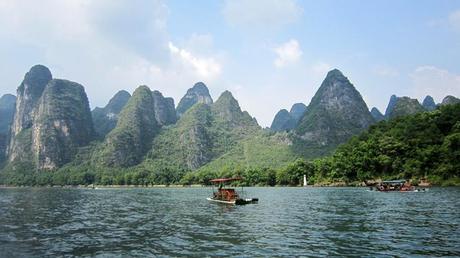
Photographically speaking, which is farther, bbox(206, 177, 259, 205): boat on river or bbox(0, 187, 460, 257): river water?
bbox(206, 177, 259, 205): boat on river

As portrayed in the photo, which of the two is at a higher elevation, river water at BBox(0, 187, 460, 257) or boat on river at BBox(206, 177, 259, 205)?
boat on river at BBox(206, 177, 259, 205)

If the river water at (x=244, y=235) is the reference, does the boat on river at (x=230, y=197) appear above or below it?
above

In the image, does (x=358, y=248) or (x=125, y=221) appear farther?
(x=125, y=221)

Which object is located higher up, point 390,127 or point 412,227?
point 390,127

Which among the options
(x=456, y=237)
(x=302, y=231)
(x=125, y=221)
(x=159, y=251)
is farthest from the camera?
(x=125, y=221)

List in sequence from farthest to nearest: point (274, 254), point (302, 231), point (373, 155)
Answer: point (373, 155) → point (302, 231) → point (274, 254)

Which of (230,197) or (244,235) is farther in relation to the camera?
(230,197)

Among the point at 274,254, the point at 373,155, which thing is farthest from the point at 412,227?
the point at 373,155

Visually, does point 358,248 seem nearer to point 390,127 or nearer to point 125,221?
point 125,221

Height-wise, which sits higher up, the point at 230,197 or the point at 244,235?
the point at 230,197

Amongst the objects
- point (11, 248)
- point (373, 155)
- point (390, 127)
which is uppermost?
point (390, 127)

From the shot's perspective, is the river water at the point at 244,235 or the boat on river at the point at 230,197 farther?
the boat on river at the point at 230,197

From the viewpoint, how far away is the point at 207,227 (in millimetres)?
29625

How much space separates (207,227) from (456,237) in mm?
→ 15862
